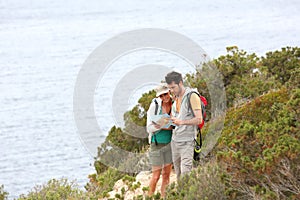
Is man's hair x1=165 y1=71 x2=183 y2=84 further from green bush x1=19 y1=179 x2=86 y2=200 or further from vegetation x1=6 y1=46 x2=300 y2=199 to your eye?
green bush x1=19 y1=179 x2=86 y2=200

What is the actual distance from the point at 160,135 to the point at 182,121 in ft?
1.77

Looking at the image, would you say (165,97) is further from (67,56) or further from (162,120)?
(67,56)

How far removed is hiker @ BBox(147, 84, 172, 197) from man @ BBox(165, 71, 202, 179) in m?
0.13

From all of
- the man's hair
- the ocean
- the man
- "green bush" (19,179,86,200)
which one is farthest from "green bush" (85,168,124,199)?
the ocean

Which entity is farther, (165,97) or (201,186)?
(165,97)

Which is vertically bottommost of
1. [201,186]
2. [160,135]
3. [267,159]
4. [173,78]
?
[201,186]

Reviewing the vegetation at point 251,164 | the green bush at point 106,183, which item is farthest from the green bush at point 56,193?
the green bush at point 106,183

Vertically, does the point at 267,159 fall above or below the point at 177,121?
below

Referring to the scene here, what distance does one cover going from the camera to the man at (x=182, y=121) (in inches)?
277

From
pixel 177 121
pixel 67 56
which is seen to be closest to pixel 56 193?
pixel 177 121

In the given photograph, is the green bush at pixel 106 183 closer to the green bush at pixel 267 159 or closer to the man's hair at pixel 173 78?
the green bush at pixel 267 159

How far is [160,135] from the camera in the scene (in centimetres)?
749

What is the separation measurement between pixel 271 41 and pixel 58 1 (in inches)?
5111

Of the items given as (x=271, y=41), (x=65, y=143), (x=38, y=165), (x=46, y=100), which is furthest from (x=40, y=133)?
(x=271, y=41)
